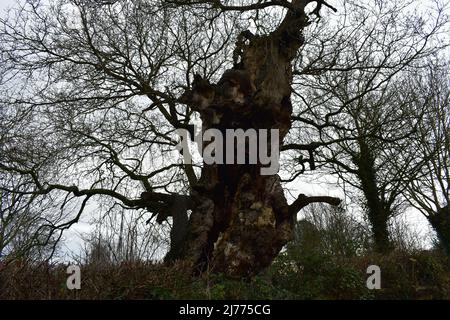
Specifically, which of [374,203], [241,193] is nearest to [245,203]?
[241,193]

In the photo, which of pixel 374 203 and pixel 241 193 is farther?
pixel 374 203

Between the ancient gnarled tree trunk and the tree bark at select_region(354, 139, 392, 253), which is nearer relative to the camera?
the ancient gnarled tree trunk

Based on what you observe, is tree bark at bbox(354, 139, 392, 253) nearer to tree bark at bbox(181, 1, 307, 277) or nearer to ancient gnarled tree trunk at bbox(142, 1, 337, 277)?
ancient gnarled tree trunk at bbox(142, 1, 337, 277)

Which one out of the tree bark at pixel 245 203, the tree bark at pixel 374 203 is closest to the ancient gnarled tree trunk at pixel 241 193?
the tree bark at pixel 245 203

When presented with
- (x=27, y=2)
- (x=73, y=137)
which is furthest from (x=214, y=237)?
(x=27, y=2)

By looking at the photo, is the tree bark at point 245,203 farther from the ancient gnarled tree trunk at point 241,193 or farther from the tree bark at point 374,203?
the tree bark at point 374,203

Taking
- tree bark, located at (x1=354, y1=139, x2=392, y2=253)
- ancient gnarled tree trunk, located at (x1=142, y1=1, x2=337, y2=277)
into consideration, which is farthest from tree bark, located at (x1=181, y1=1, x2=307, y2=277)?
tree bark, located at (x1=354, y1=139, x2=392, y2=253)

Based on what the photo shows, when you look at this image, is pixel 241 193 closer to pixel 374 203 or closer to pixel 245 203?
pixel 245 203

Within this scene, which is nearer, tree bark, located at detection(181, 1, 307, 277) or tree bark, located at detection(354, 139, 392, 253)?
tree bark, located at detection(181, 1, 307, 277)

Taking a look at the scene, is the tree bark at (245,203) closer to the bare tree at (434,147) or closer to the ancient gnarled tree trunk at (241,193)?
the ancient gnarled tree trunk at (241,193)

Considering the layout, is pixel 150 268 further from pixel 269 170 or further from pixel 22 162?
pixel 22 162

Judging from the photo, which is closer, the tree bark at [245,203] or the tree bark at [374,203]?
the tree bark at [245,203]

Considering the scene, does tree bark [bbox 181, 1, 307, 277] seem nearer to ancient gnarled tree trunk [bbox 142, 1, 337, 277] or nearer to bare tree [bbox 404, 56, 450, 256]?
ancient gnarled tree trunk [bbox 142, 1, 337, 277]

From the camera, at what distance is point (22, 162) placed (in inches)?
309
